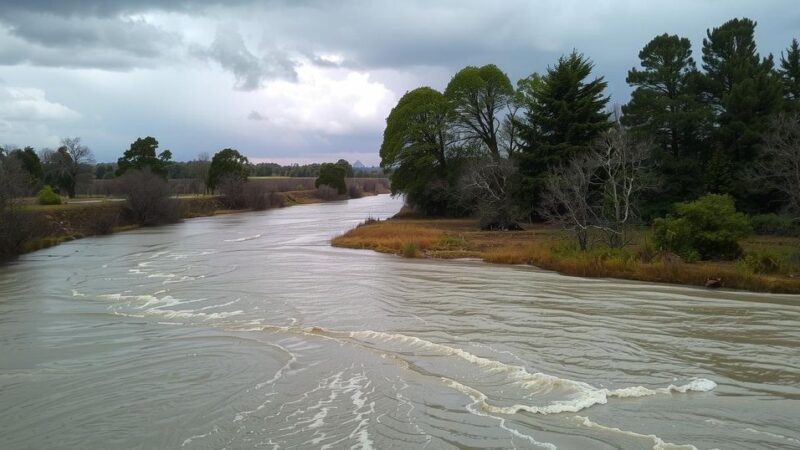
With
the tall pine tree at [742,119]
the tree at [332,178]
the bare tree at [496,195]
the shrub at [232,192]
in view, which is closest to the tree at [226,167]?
the shrub at [232,192]

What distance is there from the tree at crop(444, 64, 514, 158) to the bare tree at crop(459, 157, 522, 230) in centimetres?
1145

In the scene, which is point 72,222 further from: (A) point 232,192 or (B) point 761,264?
(B) point 761,264

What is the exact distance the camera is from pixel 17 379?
10984 millimetres

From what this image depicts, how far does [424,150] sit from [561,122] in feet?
62.1

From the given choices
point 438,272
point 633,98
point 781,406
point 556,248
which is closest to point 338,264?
point 438,272

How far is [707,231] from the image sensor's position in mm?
23734

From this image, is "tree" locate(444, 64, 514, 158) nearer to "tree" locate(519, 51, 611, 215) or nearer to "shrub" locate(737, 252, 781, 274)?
"tree" locate(519, 51, 611, 215)

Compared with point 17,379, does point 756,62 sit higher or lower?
higher

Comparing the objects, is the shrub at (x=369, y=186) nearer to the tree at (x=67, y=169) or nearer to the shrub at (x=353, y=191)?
the shrub at (x=353, y=191)

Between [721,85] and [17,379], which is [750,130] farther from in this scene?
[17,379]

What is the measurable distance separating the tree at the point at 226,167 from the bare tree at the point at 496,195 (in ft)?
203

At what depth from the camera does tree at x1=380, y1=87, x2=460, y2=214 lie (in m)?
56.5

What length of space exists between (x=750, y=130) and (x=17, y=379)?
39.1 m

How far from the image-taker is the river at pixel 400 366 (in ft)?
26.7
